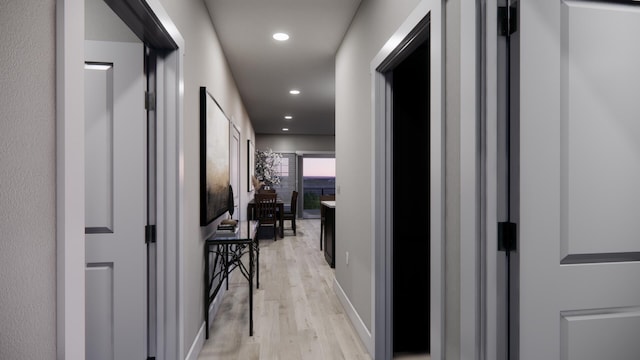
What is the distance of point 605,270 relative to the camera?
1.17 meters

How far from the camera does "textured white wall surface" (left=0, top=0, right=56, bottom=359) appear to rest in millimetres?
692

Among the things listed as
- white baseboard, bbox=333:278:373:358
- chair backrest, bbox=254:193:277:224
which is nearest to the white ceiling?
chair backrest, bbox=254:193:277:224

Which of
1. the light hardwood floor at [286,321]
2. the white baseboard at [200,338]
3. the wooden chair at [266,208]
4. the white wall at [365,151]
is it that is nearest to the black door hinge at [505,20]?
the white wall at [365,151]

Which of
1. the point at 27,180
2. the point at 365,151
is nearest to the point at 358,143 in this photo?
the point at 365,151

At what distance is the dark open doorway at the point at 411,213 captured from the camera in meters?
2.59

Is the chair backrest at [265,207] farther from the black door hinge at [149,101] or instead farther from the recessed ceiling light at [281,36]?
the black door hinge at [149,101]

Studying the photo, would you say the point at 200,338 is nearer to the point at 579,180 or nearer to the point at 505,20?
the point at 579,180

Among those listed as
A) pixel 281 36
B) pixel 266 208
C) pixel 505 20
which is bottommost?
pixel 266 208

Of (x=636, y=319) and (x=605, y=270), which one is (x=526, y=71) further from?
(x=636, y=319)

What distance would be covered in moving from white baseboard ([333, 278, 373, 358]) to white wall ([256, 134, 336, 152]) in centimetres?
717

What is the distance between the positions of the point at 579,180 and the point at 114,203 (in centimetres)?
195

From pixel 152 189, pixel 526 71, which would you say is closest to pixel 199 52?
pixel 152 189

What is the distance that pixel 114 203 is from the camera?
5.80 feet

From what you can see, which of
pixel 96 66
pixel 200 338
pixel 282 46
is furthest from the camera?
pixel 282 46
